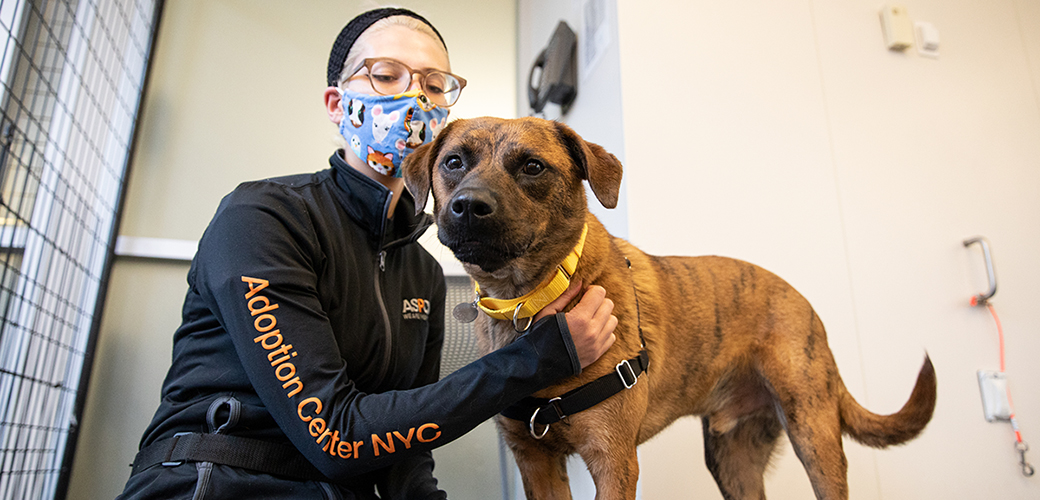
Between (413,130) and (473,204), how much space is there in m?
0.56

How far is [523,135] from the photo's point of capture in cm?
125

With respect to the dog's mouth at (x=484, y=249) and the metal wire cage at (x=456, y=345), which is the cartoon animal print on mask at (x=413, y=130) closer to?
the dog's mouth at (x=484, y=249)

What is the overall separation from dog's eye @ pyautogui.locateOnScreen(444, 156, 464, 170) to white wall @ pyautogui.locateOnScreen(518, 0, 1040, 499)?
945mm

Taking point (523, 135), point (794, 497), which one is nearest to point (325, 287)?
point (523, 135)

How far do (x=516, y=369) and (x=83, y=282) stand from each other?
2.02 m

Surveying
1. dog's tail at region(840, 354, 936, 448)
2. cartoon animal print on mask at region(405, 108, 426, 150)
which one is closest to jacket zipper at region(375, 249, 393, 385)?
cartoon animal print on mask at region(405, 108, 426, 150)

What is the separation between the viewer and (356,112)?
1504 mm

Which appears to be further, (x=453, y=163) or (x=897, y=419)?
(x=897, y=419)

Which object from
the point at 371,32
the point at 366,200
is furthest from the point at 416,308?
the point at 371,32

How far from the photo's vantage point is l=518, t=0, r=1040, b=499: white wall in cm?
213

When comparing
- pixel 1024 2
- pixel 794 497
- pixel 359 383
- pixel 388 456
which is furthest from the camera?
pixel 1024 2

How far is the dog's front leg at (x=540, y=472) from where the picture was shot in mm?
1263

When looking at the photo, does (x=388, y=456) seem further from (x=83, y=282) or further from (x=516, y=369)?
(x=83, y=282)

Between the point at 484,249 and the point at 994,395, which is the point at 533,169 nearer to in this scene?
the point at 484,249
